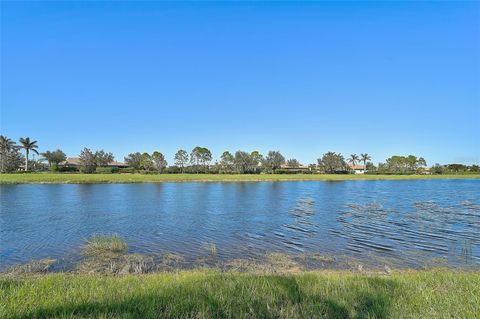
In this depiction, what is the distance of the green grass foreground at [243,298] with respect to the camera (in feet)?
16.7

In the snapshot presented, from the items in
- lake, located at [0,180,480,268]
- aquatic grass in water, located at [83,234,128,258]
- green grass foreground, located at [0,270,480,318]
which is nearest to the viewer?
green grass foreground, located at [0,270,480,318]

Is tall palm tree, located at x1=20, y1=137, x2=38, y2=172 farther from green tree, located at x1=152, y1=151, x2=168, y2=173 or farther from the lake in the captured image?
the lake

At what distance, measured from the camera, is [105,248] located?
15.2 meters

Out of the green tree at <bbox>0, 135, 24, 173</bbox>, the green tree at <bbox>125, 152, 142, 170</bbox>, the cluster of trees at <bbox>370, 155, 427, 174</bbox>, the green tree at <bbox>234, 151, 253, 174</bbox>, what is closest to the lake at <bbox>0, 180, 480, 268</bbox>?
the green tree at <bbox>0, 135, 24, 173</bbox>

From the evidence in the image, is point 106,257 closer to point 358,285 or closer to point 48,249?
point 48,249

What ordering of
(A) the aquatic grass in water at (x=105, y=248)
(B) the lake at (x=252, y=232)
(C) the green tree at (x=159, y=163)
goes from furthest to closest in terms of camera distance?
(C) the green tree at (x=159, y=163) → (B) the lake at (x=252, y=232) → (A) the aquatic grass in water at (x=105, y=248)

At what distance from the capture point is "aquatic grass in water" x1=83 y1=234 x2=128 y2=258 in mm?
14420

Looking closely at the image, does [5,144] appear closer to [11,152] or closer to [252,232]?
[11,152]

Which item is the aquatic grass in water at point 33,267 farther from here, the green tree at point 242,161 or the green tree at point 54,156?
the green tree at point 54,156

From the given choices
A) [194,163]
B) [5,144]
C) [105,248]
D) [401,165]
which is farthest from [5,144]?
[401,165]

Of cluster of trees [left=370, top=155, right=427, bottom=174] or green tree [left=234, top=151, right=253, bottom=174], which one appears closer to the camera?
green tree [left=234, top=151, right=253, bottom=174]

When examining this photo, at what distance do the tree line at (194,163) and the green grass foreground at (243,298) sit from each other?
386 feet

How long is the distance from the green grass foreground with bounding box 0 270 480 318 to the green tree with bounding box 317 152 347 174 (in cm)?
15173

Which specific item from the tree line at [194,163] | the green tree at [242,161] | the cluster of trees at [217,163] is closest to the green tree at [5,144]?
the tree line at [194,163]
